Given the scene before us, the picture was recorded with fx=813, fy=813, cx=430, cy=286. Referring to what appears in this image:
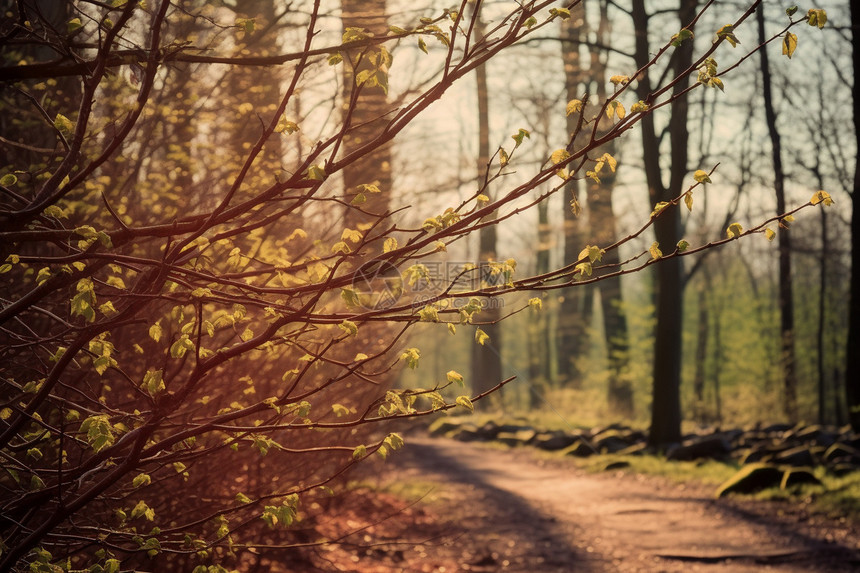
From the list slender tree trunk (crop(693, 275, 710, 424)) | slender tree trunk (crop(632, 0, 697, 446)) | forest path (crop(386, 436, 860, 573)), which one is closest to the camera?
forest path (crop(386, 436, 860, 573))

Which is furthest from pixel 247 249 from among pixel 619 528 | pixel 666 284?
pixel 666 284

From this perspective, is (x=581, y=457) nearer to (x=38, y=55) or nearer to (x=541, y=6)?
(x=38, y=55)

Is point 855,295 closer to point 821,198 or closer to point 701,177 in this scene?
point 821,198

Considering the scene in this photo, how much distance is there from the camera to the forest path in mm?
6547

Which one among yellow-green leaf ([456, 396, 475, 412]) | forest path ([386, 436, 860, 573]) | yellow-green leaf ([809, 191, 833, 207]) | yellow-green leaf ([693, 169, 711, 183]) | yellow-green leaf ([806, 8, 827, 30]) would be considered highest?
yellow-green leaf ([806, 8, 827, 30])

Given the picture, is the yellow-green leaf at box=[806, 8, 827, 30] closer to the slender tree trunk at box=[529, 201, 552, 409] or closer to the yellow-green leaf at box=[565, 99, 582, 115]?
the yellow-green leaf at box=[565, 99, 582, 115]

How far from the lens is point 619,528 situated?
26.2ft

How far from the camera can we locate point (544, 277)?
7.43 feet

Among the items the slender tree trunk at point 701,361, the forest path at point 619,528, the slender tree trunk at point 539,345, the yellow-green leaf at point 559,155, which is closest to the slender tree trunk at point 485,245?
the slender tree trunk at point 539,345

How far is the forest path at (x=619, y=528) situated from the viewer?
21.5 feet

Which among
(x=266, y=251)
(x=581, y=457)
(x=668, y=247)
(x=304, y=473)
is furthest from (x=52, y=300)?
(x=581, y=457)

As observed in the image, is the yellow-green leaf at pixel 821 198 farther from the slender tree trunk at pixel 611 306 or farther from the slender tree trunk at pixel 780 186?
the slender tree trunk at pixel 780 186

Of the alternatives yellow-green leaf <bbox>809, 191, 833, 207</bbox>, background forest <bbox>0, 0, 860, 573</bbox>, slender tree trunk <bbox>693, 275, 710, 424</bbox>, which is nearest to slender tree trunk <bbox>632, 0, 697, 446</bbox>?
background forest <bbox>0, 0, 860, 573</bbox>

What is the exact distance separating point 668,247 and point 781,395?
12.0 metres
